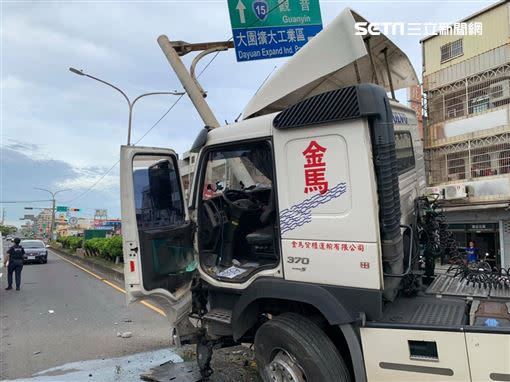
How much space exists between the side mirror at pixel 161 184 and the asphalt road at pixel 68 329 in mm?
2780

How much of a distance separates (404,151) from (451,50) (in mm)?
20496

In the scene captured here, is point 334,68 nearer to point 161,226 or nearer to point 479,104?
point 161,226

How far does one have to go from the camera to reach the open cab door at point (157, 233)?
390 cm

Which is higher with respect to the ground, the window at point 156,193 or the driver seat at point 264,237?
the window at point 156,193

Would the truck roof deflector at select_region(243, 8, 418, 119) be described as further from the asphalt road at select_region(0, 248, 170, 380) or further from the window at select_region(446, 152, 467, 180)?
the window at select_region(446, 152, 467, 180)

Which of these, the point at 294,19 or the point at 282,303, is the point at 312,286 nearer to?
the point at 282,303

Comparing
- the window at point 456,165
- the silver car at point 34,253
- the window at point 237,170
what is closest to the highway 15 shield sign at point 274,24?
the window at point 237,170

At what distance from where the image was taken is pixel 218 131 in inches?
160

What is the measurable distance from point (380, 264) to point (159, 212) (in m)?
2.19

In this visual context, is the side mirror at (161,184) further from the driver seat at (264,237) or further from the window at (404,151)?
the window at (404,151)

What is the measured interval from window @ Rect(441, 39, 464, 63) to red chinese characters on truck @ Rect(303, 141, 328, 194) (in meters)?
21.2

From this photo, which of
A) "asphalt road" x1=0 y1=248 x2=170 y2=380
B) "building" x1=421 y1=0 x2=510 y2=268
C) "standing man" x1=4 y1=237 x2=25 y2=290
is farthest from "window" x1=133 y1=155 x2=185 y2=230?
"building" x1=421 y1=0 x2=510 y2=268

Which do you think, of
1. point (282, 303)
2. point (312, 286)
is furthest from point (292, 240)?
point (282, 303)

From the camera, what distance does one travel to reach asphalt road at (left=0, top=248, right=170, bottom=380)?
19.1ft
